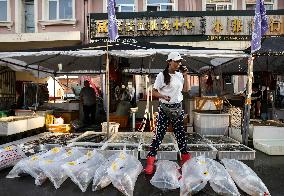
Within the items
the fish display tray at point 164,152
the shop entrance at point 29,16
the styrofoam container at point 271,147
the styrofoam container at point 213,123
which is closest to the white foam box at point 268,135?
the styrofoam container at point 271,147

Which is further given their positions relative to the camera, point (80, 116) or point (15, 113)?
point (80, 116)

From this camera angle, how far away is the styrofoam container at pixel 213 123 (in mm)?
8977

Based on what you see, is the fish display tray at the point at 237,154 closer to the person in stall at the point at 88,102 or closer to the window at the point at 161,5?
the person in stall at the point at 88,102

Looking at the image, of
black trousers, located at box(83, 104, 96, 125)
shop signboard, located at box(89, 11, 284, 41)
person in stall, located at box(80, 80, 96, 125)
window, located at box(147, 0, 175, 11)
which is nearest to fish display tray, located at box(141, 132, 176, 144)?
person in stall, located at box(80, 80, 96, 125)

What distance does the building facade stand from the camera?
1541 centimetres

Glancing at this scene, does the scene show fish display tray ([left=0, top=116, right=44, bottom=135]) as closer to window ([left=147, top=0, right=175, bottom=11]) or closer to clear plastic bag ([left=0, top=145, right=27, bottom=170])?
clear plastic bag ([left=0, top=145, right=27, bottom=170])

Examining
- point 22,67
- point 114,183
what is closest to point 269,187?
point 114,183

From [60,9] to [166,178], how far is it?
47.1 ft

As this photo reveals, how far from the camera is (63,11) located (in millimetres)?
16359

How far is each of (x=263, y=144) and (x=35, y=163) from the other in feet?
17.8

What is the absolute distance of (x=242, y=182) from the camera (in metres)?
4.27

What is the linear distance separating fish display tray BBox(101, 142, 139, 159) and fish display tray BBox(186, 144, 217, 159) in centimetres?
120

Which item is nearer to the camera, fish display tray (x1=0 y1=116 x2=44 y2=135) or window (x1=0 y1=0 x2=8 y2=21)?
fish display tray (x1=0 y1=116 x2=44 y2=135)

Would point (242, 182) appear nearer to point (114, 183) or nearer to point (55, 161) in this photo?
point (114, 183)
